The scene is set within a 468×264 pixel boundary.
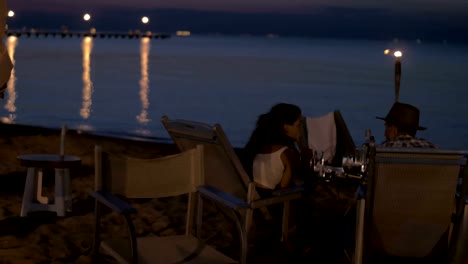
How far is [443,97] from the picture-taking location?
26.4 metres

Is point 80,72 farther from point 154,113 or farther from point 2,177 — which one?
point 2,177

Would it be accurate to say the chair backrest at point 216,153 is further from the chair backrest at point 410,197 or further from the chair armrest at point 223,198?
the chair backrest at point 410,197

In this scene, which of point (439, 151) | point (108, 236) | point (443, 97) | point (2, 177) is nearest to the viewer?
point (439, 151)

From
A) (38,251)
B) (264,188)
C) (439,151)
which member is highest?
(439,151)

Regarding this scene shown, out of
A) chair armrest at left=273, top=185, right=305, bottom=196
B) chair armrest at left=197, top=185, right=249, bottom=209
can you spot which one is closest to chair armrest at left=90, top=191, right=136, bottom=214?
chair armrest at left=197, top=185, right=249, bottom=209

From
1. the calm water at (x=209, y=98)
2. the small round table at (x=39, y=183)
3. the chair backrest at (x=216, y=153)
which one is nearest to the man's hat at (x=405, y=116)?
the chair backrest at (x=216, y=153)

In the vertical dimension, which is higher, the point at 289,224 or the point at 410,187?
the point at 410,187

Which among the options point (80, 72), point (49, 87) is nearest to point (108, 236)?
point (49, 87)

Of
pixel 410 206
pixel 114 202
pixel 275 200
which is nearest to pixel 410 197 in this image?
pixel 410 206

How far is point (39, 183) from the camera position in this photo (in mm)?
5863

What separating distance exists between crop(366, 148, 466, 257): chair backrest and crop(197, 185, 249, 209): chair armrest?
0.61 m

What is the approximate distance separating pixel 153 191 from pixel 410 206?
Result: 1230 mm

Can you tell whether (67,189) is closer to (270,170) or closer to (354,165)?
(270,170)

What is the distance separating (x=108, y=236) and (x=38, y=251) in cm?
63
